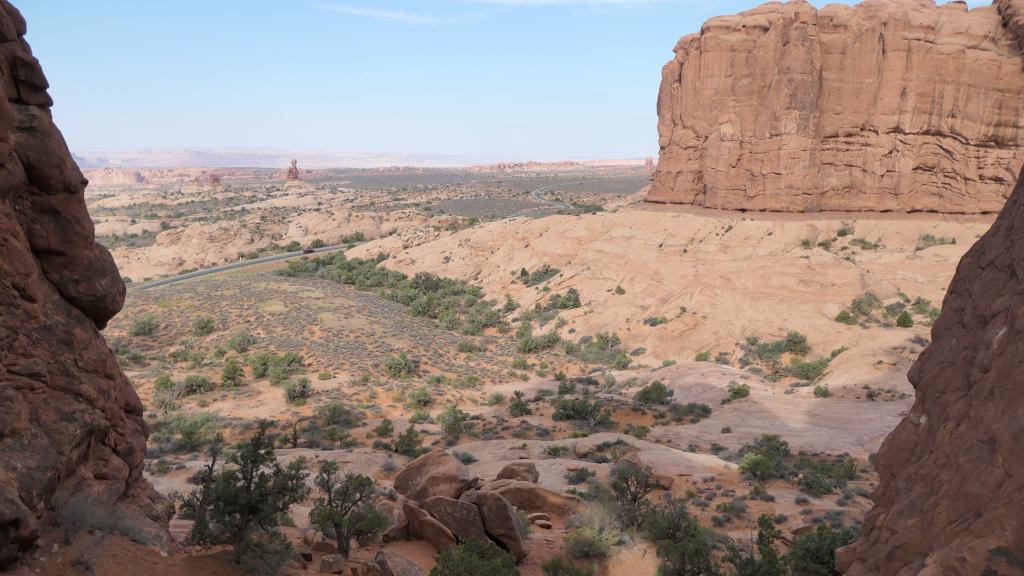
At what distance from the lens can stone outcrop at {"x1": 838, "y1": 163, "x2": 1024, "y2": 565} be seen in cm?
529

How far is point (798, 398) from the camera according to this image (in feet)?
78.7

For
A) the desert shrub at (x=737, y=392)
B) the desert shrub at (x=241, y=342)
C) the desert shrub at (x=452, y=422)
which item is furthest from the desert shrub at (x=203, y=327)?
the desert shrub at (x=737, y=392)

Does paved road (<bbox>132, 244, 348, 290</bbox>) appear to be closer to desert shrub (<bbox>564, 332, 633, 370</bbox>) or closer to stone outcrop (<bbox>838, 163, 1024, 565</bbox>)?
desert shrub (<bbox>564, 332, 633, 370</bbox>)

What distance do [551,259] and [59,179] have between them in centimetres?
4002

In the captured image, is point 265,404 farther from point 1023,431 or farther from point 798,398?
point 1023,431

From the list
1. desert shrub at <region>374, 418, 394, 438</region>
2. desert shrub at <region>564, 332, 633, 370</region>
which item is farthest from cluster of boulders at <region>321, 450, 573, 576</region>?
desert shrub at <region>564, 332, 633, 370</region>

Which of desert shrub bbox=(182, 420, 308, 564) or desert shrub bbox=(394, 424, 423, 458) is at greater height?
desert shrub bbox=(182, 420, 308, 564)

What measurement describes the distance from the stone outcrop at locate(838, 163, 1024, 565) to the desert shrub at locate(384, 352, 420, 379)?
23351 millimetres

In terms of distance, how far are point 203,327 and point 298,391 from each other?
12.8 meters

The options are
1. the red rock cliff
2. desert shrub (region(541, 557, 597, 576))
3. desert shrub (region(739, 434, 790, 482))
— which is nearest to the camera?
the red rock cliff

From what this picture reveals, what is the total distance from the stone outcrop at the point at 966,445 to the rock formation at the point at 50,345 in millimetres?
9156

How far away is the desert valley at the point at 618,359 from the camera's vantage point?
24.3ft

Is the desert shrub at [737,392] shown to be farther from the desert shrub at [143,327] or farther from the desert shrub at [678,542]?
the desert shrub at [143,327]

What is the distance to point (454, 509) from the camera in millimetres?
11617
